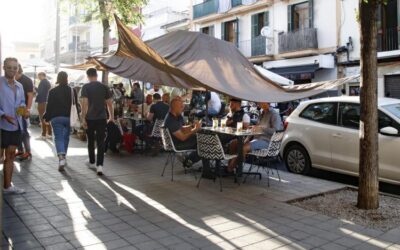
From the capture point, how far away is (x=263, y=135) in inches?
304

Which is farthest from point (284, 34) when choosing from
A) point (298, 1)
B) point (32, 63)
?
point (32, 63)

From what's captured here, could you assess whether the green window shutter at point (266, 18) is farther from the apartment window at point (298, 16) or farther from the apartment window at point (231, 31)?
the apartment window at point (231, 31)

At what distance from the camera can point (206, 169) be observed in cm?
736

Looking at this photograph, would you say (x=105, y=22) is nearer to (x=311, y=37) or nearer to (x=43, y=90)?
(x=43, y=90)

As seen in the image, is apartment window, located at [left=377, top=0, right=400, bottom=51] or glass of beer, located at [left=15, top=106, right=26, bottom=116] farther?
apartment window, located at [left=377, top=0, right=400, bottom=51]

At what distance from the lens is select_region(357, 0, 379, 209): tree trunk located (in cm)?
555

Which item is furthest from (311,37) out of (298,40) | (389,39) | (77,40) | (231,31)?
(77,40)

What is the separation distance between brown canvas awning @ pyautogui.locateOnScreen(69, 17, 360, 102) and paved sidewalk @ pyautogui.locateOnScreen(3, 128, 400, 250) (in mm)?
1542

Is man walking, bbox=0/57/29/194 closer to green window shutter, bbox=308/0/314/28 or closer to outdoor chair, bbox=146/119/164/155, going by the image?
outdoor chair, bbox=146/119/164/155

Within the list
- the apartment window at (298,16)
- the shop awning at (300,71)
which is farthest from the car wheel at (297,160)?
the apartment window at (298,16)

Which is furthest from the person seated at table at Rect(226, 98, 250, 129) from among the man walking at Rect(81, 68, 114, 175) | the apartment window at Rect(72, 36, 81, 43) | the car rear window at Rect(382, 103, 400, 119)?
the apartment window at Rect(72, 36, 81, 43)

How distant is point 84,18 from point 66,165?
6.50 m

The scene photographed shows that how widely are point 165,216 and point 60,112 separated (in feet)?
11.8

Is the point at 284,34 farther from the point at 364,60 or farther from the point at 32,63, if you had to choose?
the point at 364,60
